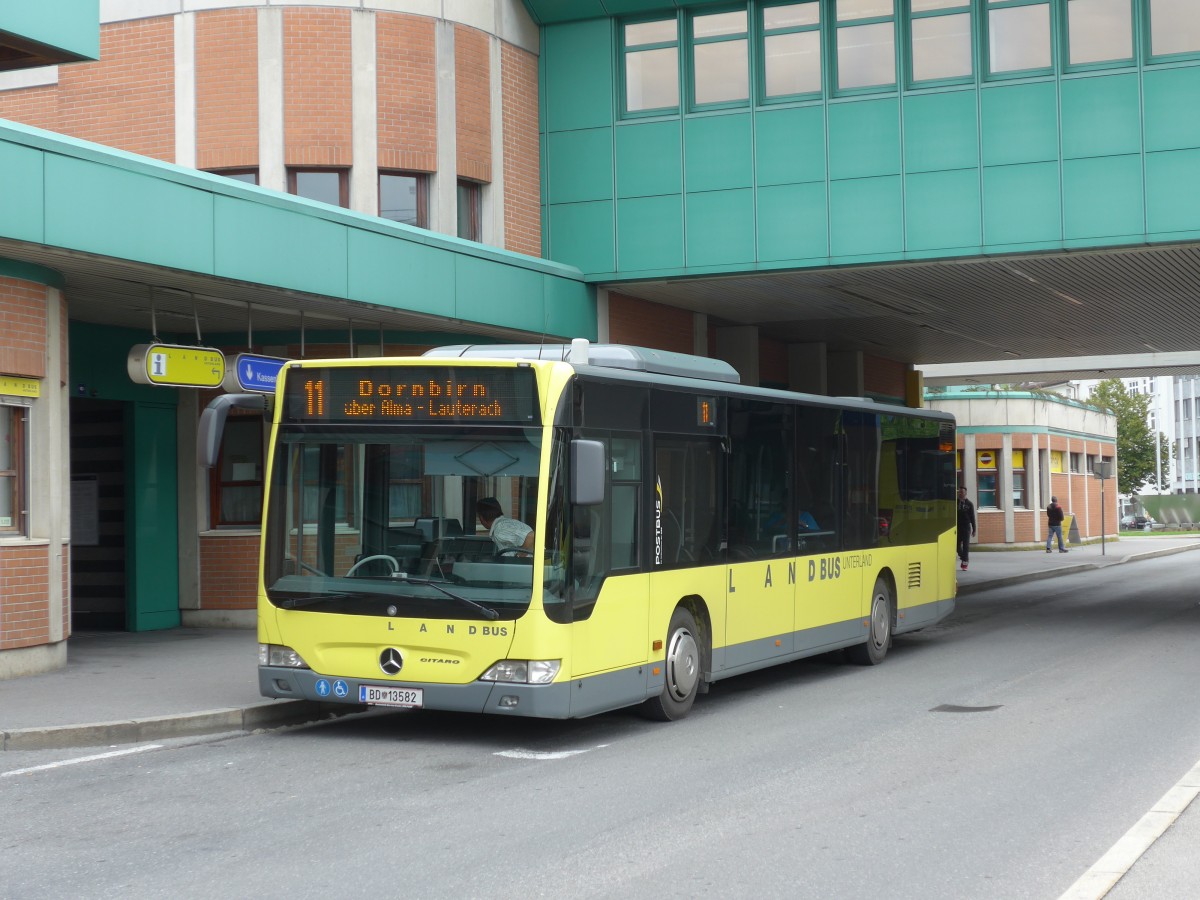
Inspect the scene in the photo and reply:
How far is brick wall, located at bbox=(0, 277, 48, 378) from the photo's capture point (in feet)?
42.9

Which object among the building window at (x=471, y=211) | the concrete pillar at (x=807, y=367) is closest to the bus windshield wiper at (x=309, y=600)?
the building window at (x=471, y=211)

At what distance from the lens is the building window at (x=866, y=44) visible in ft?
64.5

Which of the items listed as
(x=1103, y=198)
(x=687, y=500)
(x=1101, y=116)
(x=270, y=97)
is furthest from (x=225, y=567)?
(x=1101, y=116)

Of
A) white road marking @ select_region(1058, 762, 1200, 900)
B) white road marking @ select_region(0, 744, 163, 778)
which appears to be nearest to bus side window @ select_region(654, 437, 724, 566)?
white road marking @ select_region(0, 744, 163, 778)

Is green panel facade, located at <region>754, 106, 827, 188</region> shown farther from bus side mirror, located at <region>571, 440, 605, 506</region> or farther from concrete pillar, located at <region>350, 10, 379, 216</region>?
bus side mirror, located at <region>571, 440, 605, 506</region>

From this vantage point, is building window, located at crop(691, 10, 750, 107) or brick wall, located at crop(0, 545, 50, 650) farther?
building window, located at crop(691, 10, 750, 107)

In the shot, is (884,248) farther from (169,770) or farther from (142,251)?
(169,770)

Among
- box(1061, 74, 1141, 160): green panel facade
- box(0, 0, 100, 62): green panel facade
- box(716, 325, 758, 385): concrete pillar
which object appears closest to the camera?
box(0, 0, 100, 62): green panel facade

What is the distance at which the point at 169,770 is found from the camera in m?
9.26

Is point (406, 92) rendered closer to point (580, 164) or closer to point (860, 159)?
point (580, 164)

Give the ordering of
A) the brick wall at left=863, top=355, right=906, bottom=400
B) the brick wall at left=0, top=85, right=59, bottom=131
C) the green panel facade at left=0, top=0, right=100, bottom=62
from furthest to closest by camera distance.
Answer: the brick wall at left=863, top=355, right=906, bottom=400, the brick wall at left=0, top=85, right=59, bottom=131, the green panel facade at left=0, top=0, right=100, bottom=62

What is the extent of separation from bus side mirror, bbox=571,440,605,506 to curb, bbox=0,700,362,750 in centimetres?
329

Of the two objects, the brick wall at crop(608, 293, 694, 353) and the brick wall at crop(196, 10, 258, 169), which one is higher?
the brick wall at crop(196, 10, 258, 169)

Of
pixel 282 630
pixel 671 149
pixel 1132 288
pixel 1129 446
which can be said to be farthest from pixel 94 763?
pixel 1129 446
